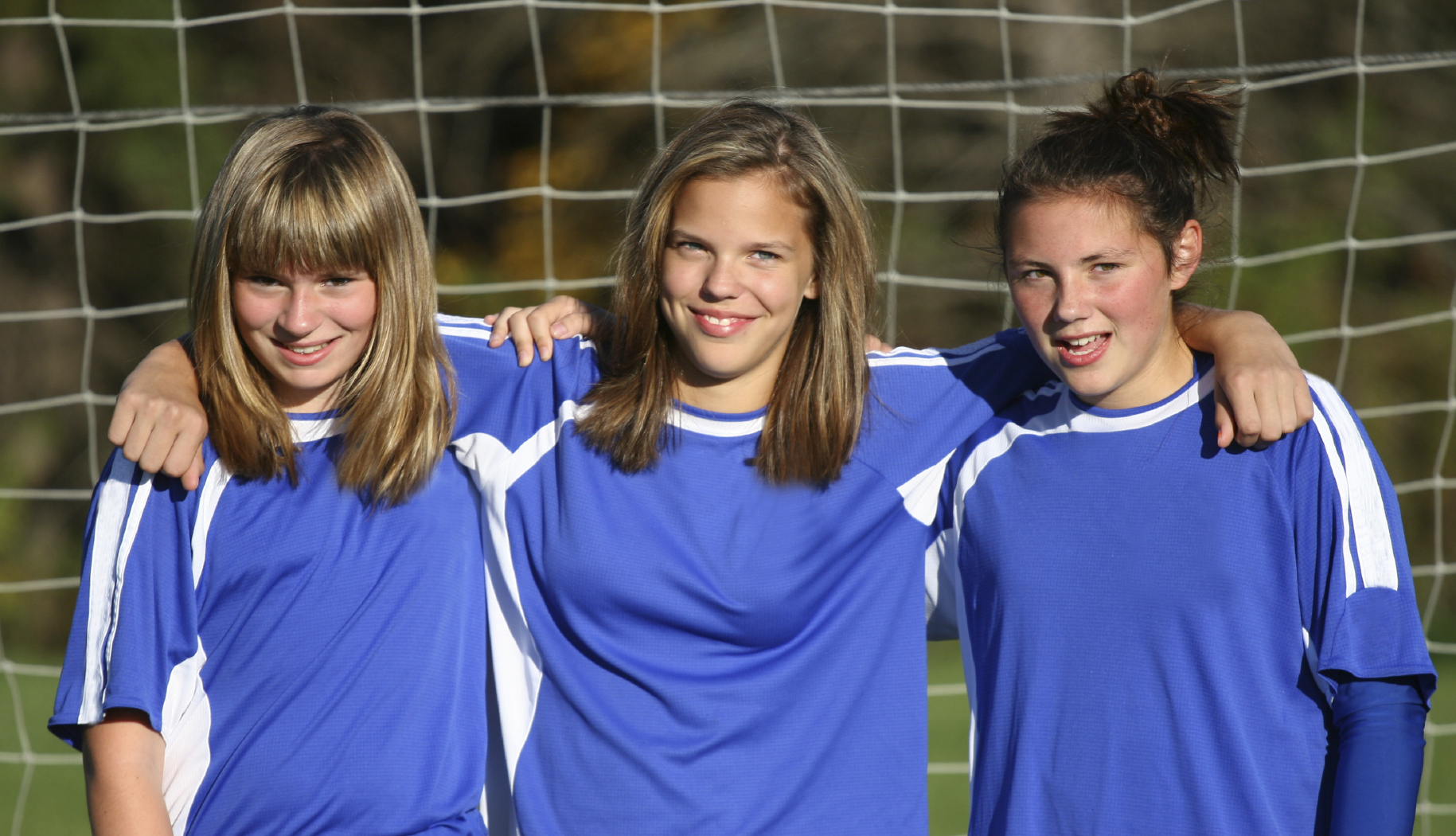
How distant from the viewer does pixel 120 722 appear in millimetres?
1439

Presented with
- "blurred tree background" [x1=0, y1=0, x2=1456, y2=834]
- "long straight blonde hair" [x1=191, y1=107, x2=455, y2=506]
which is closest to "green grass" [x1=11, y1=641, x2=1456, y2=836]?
"blurred tree background" [x1=0, y1=0, x2=1456, y2=834]

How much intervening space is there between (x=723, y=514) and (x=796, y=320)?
0.31 meters

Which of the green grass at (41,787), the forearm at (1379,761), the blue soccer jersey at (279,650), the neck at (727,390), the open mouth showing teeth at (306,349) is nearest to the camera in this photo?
the forearm at (1379,761)

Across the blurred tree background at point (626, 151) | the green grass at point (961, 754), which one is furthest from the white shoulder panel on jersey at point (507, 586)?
the blurred tree background at point (626, 151)

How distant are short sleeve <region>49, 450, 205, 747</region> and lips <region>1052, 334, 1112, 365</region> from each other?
107 centimetres

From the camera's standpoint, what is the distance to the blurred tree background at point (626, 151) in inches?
285

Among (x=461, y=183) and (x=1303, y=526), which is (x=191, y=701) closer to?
(x=1303, y=526)

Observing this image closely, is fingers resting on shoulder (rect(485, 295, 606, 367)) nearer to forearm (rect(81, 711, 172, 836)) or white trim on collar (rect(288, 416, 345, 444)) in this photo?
white trim on collar (rect(288, 416, 345, 444))

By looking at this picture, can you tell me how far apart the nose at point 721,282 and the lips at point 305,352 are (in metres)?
0.48

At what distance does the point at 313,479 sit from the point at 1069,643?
959 mm

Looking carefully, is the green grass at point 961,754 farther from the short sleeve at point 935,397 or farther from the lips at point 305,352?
the lips at point 305,352

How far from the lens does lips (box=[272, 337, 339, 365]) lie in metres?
1.56

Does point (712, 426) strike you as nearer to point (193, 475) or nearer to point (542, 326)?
point (542, 326)

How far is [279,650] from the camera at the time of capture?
4.93 ft
